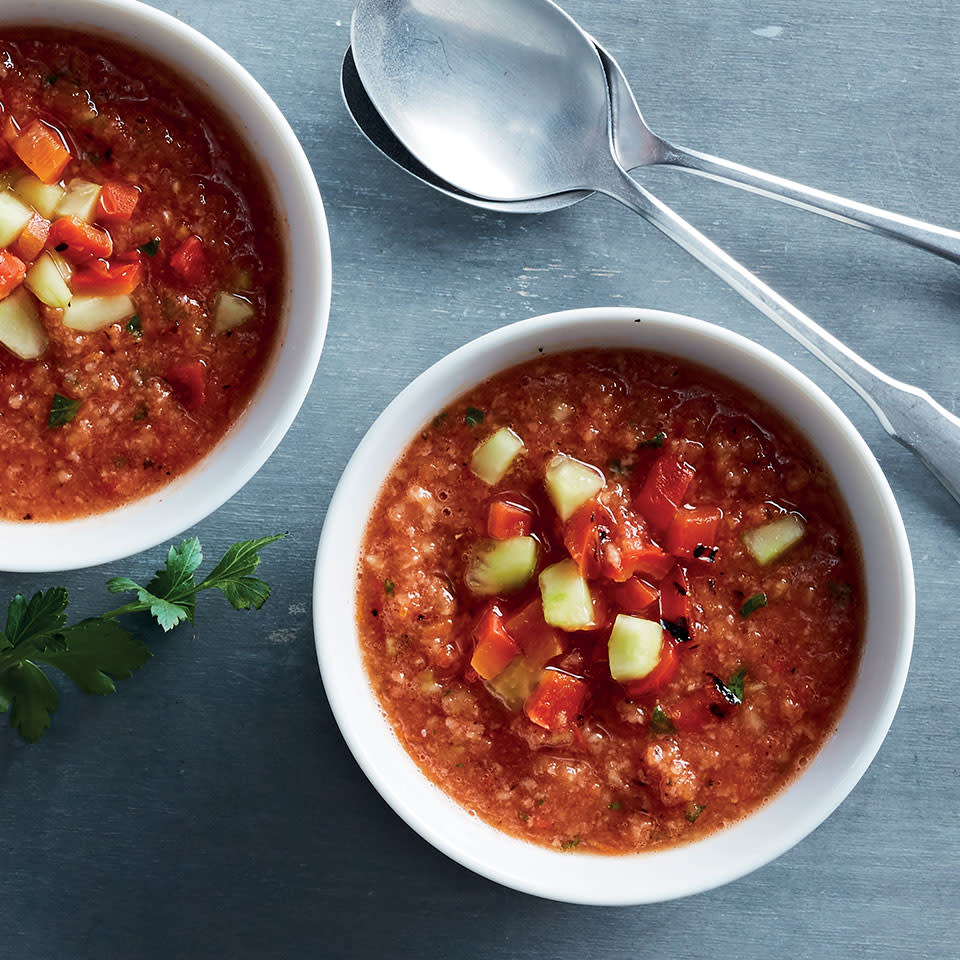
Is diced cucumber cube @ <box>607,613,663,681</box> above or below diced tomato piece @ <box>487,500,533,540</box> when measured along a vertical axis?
below

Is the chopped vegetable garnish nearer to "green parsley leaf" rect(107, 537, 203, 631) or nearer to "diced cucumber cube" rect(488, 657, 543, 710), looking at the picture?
"diced cucumber cube" rect(488, 657, 543, 710)

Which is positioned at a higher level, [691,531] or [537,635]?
[691,531]

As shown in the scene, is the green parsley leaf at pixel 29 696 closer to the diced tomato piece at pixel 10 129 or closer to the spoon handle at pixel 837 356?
the diced tomato piece at pixel 10 129

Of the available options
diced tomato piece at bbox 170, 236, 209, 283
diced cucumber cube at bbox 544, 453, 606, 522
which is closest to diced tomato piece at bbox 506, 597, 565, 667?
diced cucumber cube at bbox 544, 453, 606, 522

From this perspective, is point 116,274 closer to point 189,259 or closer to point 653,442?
point 189,259

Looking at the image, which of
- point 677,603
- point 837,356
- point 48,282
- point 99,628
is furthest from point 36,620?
point 837,356
